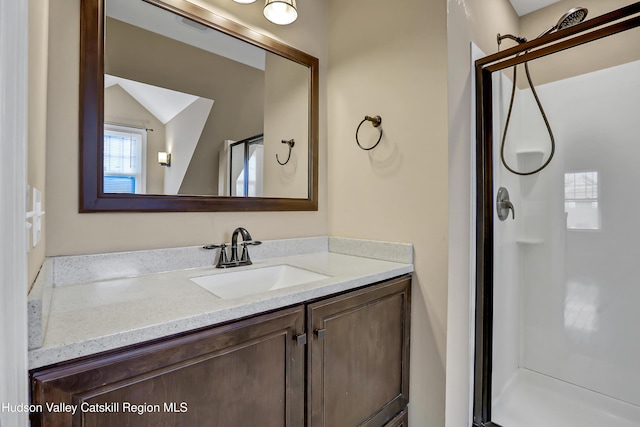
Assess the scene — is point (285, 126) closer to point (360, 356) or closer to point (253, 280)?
point (253, 280)

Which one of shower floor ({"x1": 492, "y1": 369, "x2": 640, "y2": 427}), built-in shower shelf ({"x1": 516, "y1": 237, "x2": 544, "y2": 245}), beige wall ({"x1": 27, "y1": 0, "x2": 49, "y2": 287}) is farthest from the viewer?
built-in shower shelf ({"x1": 516, "y1": 237, "x2": 544, "y2": 245})

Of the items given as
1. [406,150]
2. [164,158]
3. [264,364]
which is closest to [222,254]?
[164,158]

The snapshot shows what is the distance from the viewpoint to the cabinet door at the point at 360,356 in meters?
1.06

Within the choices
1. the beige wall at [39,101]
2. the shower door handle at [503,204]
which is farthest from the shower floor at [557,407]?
the beige wall at [39,101]

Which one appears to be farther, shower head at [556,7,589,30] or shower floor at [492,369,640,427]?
shower floor at [492,369,640,427]

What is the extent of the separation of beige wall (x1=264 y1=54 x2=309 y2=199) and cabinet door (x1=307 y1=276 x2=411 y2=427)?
77 cm

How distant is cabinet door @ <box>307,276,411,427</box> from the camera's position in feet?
3.48

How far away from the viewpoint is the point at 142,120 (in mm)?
1238

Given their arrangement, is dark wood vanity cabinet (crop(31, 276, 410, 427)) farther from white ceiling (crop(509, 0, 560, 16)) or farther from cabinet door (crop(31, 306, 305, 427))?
white ceiling (crop(509, 0, 560, 16))

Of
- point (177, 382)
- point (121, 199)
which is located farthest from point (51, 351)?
point (121, 199)

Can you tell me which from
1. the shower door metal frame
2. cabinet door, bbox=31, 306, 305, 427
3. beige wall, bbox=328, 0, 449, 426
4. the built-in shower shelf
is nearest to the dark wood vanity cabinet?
cabinet door, bbox=31, 306, 305, 427

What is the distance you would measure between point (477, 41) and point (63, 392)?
2.08 meters

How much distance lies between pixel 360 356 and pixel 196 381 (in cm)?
67

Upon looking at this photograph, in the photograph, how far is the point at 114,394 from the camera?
0.66m
